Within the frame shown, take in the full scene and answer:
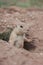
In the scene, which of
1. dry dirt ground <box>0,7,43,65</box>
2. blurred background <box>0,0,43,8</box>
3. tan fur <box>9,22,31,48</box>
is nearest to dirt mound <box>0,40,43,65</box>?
dry dirt ground <box>0,7,43,65</box>

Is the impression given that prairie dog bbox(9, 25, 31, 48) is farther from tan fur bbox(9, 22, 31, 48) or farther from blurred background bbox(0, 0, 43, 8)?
blurred background bbox(0, 0, 43, 8)

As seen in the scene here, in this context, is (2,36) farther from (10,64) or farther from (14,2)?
(14,2)

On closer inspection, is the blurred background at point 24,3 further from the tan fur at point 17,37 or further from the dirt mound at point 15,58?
the dirt mound at point 15,58

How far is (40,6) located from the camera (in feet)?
41.3

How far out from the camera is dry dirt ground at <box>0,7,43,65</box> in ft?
16.4

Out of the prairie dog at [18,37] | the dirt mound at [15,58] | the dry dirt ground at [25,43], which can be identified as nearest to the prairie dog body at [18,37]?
the prairie dog at [18,37]

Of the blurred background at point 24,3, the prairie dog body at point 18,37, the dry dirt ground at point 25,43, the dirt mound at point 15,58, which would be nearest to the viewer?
the dirt mound at point 15,58

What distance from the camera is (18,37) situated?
6859 millimetres

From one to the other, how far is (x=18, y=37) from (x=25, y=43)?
523mm

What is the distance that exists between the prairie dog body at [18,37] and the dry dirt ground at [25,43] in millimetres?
282

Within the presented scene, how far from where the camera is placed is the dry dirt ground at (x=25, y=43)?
501 cm

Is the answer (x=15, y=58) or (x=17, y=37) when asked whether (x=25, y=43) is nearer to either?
(x=17, y=37)

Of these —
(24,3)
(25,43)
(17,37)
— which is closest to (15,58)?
(17,37)

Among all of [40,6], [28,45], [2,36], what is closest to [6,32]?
[2,36]
